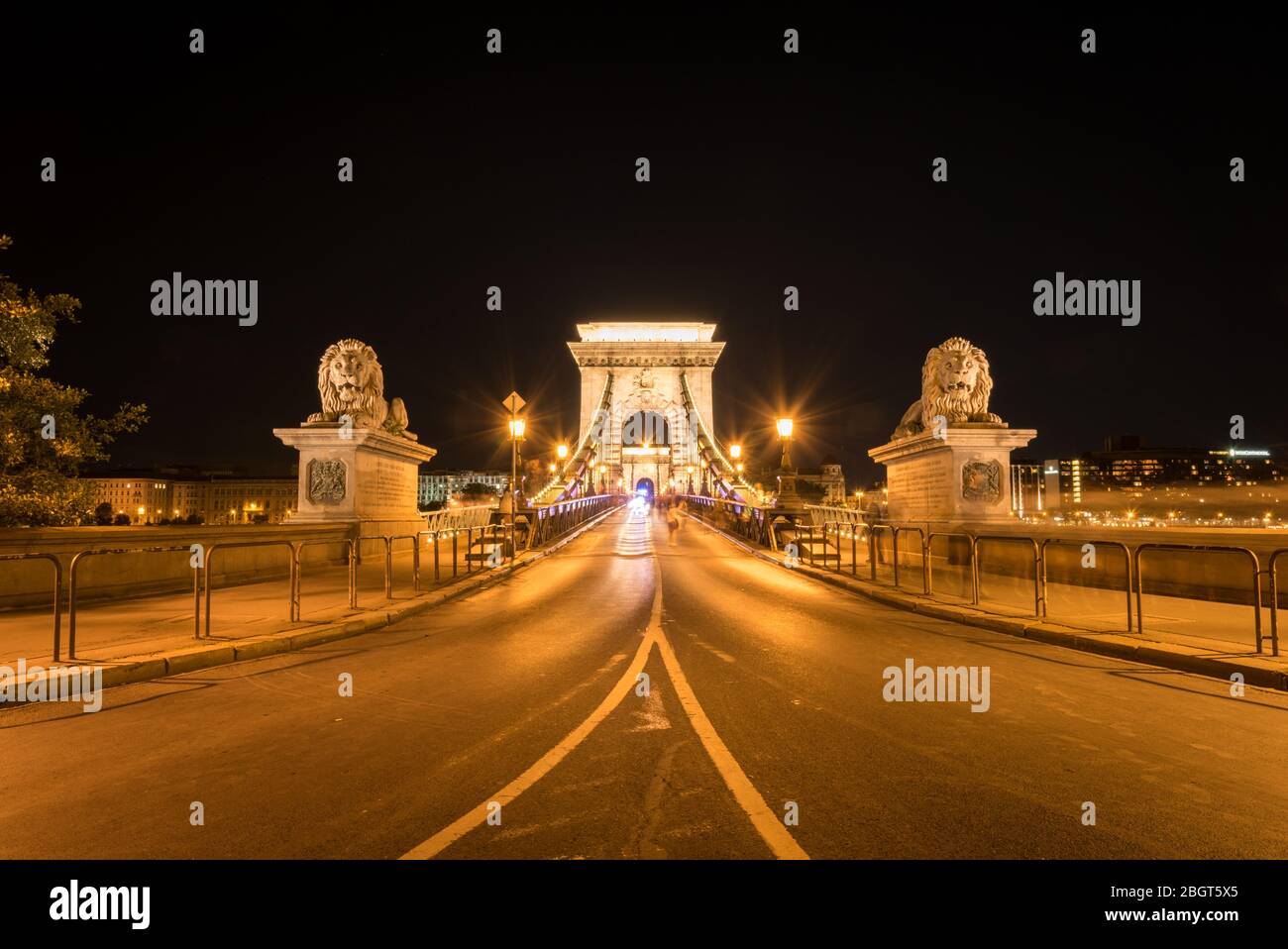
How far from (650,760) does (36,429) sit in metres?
11.7

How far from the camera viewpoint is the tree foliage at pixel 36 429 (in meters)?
10.1

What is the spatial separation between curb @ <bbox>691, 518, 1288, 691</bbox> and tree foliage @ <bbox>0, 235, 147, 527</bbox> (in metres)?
13.1

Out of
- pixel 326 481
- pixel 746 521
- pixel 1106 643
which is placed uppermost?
pixel 326 481

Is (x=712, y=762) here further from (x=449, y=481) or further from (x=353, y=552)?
(x=449, y=481)

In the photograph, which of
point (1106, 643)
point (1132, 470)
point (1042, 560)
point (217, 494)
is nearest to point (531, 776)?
point (1106, 643)

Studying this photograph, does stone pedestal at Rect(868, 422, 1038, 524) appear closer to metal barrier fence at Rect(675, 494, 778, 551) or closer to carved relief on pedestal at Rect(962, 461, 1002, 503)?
carved relief on pedestal at Rect(962, 461, 1002, 503)

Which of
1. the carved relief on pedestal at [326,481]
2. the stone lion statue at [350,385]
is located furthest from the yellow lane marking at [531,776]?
the stone lion statue at [350,385]

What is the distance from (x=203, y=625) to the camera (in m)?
8.41

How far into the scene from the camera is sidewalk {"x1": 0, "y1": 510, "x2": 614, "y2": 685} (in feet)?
21.8

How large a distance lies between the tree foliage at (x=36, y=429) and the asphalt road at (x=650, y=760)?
6224 millimetres

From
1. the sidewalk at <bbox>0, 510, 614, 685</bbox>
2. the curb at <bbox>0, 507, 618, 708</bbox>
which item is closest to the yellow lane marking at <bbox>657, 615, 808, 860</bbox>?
the curb at <bbox>0, 507, 618, 708</bbox>

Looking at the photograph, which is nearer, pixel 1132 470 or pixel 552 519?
pixel 552 519

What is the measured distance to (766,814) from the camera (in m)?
3.29
